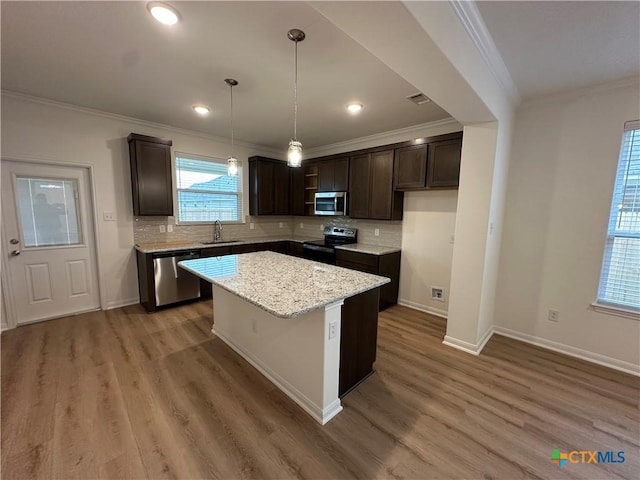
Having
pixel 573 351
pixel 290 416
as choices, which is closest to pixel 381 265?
pixel 573 351

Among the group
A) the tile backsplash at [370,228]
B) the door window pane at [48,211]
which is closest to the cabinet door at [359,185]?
the tile backsplash at [370,228]

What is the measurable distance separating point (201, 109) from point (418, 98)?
99.3 inches

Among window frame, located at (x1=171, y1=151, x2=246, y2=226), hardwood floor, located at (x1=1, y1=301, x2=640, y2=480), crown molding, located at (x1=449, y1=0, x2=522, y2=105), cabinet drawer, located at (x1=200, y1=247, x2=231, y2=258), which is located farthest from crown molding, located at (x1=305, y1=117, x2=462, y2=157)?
hardwood floor, located at (x1=1, y1=301, x2=640, y2=480)

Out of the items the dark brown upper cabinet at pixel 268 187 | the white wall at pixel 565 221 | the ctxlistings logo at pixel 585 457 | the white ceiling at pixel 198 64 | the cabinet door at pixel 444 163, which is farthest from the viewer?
the dark brown upper cabinet at pixel 268 187

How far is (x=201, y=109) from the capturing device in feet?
10.3

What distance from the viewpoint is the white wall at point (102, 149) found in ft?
9.54

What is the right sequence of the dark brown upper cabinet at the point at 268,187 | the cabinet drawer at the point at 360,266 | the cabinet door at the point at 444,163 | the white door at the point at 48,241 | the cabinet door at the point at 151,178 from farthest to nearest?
1. the dark brown upper cabinet at the point at 268,187
2. the cabinet drawer at the point at 360,266
3. the cabinet door at the point at 151,178
4. the cabinet door at the point at 444,163
5. the white door at the point at 48,241

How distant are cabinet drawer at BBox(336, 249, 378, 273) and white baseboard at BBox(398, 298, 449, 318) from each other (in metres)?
0.88

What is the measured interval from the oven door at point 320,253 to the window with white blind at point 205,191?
1.47 metres

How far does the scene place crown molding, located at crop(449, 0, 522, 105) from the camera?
1431mm

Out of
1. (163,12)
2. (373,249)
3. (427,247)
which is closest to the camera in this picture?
(163,12)

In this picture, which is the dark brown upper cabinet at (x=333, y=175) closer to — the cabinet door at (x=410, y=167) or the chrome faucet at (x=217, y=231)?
the cabinet door at (x=410, y=167)

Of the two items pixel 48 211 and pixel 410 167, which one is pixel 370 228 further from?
pixel 48 211

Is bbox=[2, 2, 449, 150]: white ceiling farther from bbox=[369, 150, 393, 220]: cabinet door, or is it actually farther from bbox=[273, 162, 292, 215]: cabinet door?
bbox=[273, 162, 292, 215]: cabinet door
